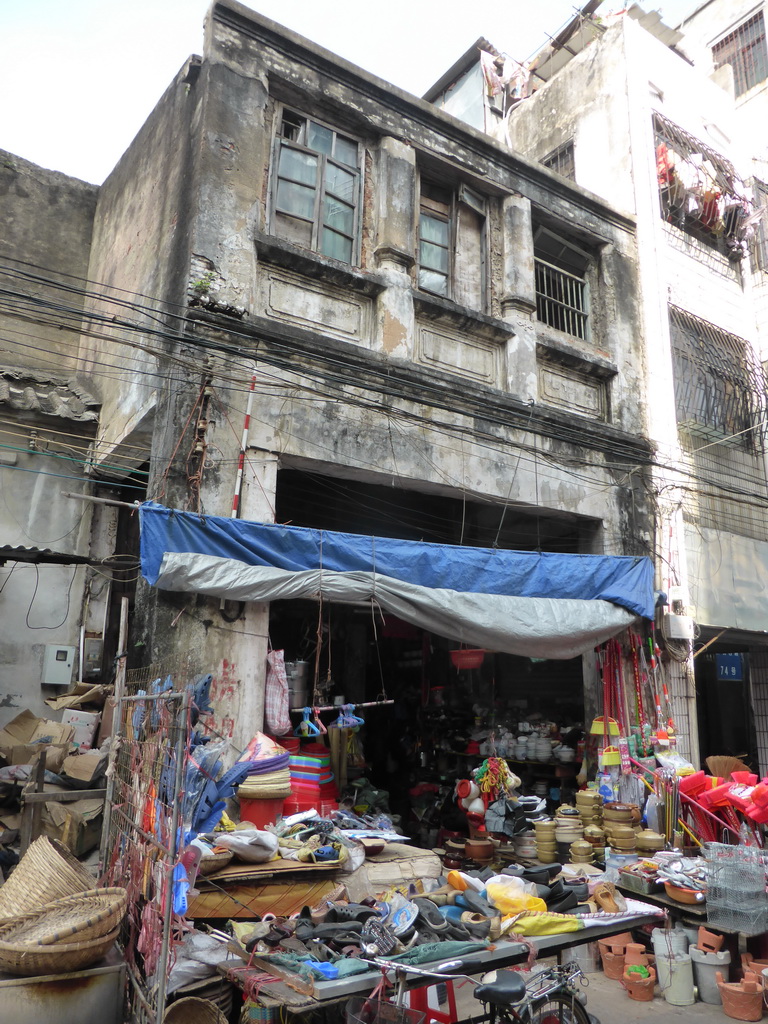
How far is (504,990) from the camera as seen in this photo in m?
3.88

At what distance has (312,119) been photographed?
8953mm

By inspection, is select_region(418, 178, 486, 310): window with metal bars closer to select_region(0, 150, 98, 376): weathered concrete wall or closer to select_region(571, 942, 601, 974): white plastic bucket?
select_region(0, 150, 98, 376): weathered concrete wall

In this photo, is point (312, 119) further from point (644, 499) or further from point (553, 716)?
point (553, 716)

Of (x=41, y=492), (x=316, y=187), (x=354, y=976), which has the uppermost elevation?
(x=316, y=187)

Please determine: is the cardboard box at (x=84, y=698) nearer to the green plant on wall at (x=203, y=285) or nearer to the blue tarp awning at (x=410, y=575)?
the blue tarp awning at (x=410, y=575)

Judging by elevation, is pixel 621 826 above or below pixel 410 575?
below

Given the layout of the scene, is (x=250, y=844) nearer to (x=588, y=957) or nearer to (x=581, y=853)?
(x=588, y=957)

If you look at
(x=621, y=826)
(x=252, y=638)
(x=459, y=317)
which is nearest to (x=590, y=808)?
(x=621, y=826)

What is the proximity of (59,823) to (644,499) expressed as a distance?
857cm

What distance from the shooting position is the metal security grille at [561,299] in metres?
11.1

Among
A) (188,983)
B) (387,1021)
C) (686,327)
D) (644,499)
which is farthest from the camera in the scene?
(686,327)

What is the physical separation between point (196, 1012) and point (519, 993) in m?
1.87

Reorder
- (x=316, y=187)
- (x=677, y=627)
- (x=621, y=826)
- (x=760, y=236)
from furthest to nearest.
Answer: (x=760, y=236)
(x=677, y=627)
(x=316, y=187)
(x=621, y=826)

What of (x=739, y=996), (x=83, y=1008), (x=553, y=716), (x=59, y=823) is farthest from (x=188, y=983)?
(x=553, y=716)
